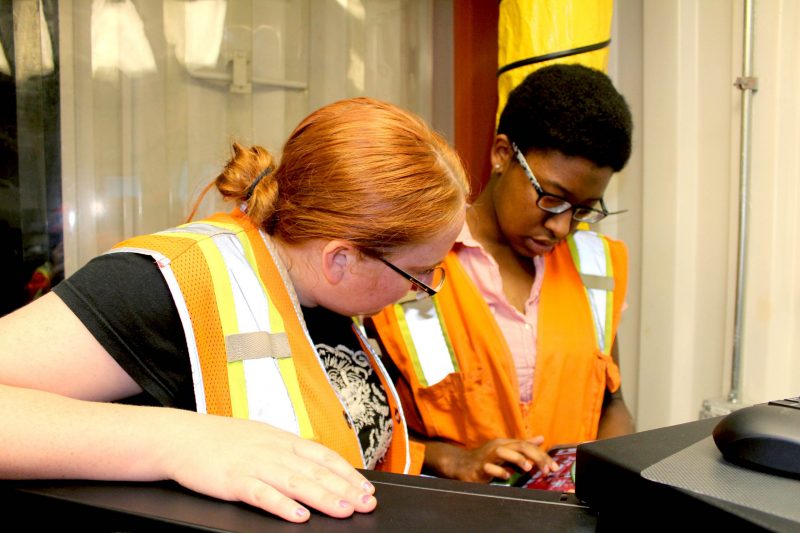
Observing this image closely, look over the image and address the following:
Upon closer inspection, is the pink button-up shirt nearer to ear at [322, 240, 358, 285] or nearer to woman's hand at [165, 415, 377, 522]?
ear at [322, 240, 358, 285]

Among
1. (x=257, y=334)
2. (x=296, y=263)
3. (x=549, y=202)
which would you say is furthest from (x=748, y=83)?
(x=257, y=334)

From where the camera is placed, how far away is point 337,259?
1.01 meters

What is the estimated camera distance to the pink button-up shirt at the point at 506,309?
1.52 metres

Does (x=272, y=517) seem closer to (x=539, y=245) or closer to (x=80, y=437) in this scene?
(x=80, y=437)

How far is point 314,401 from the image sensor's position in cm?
87

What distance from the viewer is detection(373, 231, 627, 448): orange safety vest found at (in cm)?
145

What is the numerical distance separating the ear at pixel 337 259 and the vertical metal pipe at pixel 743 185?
1.05 meters

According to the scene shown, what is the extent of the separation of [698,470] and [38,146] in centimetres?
169

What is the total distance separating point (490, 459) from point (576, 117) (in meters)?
0.75

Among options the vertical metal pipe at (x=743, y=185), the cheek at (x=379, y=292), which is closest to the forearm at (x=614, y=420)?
the vertical metal pipe at (x=743, y=185)

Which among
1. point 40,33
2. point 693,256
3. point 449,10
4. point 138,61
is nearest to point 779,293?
point 693,256

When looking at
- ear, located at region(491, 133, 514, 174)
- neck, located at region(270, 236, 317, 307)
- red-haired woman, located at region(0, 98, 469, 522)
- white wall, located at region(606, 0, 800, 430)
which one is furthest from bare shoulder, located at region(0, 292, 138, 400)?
white wall, located at region(606, 0, 800, 430)

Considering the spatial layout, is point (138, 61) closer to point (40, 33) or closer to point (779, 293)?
point (40, 33)

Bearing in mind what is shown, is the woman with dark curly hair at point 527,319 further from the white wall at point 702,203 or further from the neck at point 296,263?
the neck at point 296,263
